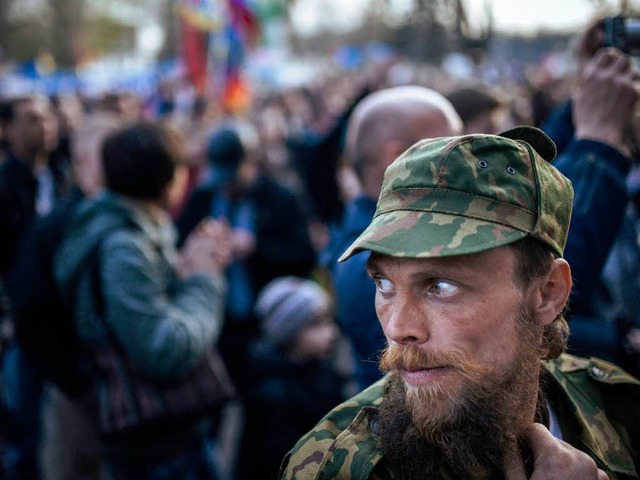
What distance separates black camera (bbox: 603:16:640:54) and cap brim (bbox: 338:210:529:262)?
1.24 metres

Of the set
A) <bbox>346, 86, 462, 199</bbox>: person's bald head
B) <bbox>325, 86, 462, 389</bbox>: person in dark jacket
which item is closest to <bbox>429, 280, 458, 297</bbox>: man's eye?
<bbox>325, 86, 462, 389</bbox>: person in dark jacket

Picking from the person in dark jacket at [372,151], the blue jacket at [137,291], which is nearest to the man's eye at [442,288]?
the person in dark jacket at [372,151]

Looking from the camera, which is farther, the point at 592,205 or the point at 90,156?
the point at 90,156

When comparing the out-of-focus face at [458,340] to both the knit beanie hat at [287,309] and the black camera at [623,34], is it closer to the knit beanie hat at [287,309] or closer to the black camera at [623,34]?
the black camera at [623,34]

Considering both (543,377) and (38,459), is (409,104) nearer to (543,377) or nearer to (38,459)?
(543,377)

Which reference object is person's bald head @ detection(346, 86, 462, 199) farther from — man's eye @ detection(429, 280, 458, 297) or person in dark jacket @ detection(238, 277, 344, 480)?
person in dark jacket @ detection(238, 277, 344, 480)

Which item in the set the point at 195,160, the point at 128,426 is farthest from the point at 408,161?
the point at 195,160

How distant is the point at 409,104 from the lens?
8.87 feet

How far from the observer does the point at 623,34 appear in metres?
2.44

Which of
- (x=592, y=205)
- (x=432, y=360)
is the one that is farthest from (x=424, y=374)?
(x=592, y=205)

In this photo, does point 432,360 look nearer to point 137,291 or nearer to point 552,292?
point 552,292

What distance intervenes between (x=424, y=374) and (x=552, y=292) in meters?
0.36

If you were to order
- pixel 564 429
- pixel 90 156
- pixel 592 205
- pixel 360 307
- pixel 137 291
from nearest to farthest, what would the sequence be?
1. pixel 564 429
2. pixel 592 205
3. pixel 360 307
4. pixel 137 291
5. pixel 90 156

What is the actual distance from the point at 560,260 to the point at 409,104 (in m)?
1.20
